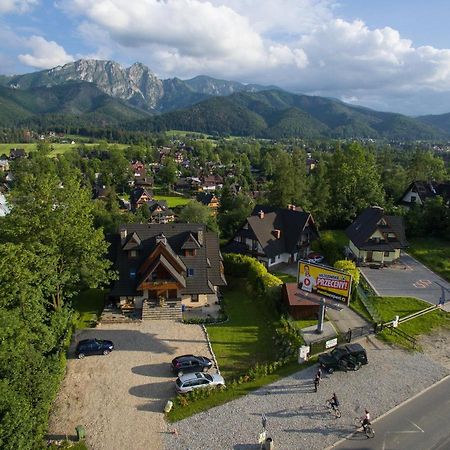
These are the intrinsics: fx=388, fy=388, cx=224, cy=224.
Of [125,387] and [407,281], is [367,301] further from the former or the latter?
[125,387]

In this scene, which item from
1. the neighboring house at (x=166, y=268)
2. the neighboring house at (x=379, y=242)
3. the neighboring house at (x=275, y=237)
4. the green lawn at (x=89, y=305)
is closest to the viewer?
the green lawn at (x=89, y=305)

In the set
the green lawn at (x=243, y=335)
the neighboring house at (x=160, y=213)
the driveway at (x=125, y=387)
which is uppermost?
the green lawn at (x=243, y=335)

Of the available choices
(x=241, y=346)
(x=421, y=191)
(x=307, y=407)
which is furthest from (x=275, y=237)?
(x=421, y=191)

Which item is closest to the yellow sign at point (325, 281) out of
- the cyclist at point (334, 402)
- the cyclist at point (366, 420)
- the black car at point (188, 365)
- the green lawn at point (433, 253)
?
the cyclist at point (334, 402)

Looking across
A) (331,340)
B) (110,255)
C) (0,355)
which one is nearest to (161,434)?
(0,355)

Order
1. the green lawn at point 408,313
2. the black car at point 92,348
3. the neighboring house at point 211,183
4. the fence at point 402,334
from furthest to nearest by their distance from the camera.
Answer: the neighboring house at point 211,183, the green lawn at point 408,313, the fence at point 402,334, the black car at point 92,348

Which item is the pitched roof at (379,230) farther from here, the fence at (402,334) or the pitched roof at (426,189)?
the pitched roof at (426,189)
